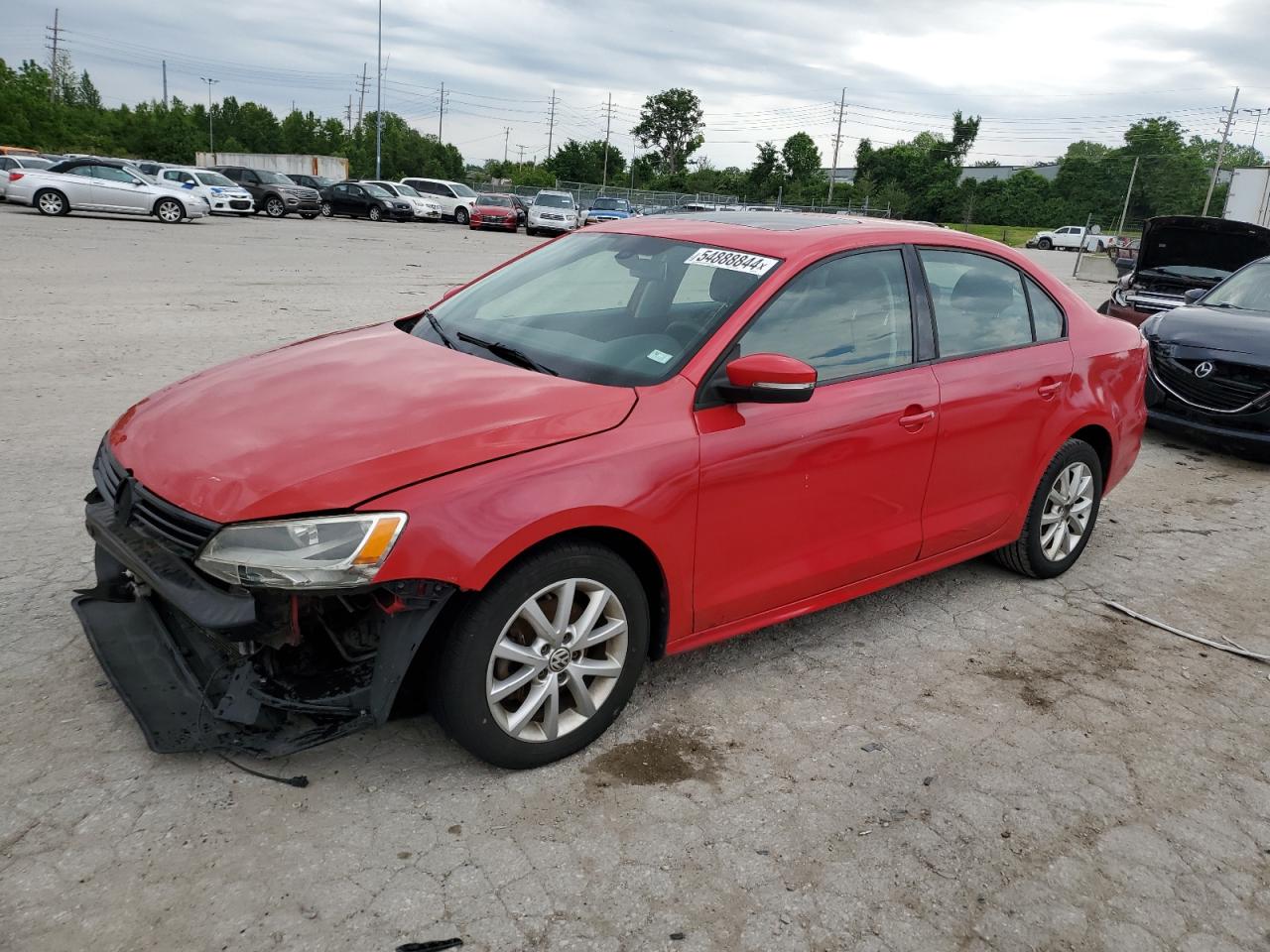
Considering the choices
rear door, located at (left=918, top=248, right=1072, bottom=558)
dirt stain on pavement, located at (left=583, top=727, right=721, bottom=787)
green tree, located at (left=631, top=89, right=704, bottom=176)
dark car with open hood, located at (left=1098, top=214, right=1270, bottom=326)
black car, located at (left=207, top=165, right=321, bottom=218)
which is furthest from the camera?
green tree, located at (left=631, top=89, right=704, bottom=176)

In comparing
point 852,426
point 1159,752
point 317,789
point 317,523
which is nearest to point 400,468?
point 317,523

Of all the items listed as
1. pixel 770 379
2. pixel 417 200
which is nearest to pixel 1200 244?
pixel 770 379

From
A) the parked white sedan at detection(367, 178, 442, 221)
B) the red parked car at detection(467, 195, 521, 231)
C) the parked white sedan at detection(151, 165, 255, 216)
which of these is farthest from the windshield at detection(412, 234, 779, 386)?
the parked white sedan at detection(367, 178, 442, 221)

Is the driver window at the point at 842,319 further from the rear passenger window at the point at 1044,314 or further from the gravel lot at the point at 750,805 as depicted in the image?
the gravel lot at the point at 750,805

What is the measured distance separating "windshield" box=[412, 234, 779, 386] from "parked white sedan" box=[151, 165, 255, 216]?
2932 centimetres

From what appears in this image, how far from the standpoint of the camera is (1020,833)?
9.43 ft

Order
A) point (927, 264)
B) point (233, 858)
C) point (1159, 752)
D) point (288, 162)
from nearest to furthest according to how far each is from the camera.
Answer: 1. point (233, 858)
2. point (1159, 752)
3. point (927, 264)
4. point (288, 162)

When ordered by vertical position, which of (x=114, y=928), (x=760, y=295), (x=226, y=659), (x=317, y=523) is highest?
(x=760, y=295)

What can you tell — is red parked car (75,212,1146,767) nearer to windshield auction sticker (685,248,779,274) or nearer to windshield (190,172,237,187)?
windshield auction sticker (685,248,779,274)

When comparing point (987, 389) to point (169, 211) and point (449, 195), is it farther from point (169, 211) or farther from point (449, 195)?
point (449, 195)

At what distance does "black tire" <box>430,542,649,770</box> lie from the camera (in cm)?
274

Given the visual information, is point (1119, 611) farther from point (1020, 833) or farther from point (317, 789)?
point (317, 789)

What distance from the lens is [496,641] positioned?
2787mm

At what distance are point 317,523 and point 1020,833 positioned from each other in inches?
86.2
